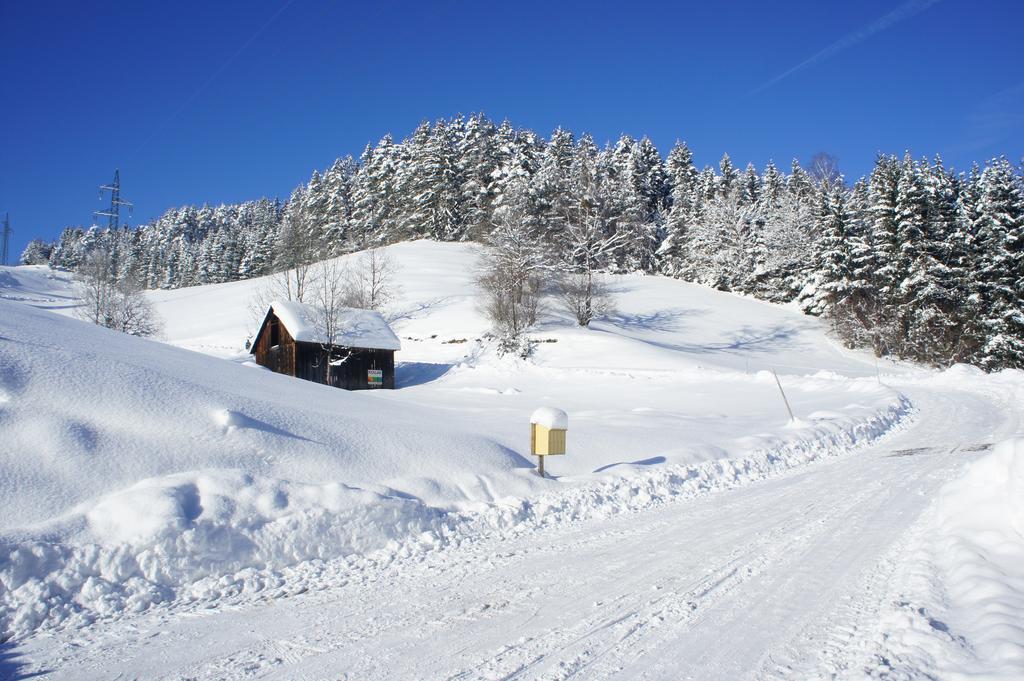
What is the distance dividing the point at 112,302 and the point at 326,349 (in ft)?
65.4

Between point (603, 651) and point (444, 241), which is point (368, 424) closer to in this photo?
point (603, 651)

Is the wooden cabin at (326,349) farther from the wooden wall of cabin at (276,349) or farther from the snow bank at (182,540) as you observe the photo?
the snow bank at (182,540)

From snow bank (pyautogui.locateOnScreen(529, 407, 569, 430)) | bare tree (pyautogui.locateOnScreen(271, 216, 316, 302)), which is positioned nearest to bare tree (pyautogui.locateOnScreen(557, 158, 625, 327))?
bare tree (pyautogui.locateOnScreen(271, 216, 316, 302))

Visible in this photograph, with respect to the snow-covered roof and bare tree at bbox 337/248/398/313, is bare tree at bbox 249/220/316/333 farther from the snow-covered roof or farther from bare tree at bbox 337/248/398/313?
the snow-covered roof

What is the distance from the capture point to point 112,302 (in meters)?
43.1

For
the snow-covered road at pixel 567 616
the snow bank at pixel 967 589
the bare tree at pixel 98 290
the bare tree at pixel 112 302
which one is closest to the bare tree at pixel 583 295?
the bare tree at pixel 112 302

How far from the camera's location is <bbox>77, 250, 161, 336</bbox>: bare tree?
141ft

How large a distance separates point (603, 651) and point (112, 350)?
323 inches

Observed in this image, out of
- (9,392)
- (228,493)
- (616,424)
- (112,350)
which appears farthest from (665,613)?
(616,424)

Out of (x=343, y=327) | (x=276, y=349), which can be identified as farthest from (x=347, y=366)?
(x=276, y=349)

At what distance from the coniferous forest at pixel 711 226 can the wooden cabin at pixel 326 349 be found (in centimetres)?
1417

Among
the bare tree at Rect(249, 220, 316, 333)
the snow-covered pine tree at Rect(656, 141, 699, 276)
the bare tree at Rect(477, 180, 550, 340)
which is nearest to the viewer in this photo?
the bare tree at Rect(477, 180, 550, 340)

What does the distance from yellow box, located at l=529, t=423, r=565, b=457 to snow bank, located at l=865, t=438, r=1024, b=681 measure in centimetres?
443

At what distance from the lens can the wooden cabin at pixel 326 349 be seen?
33.5m
